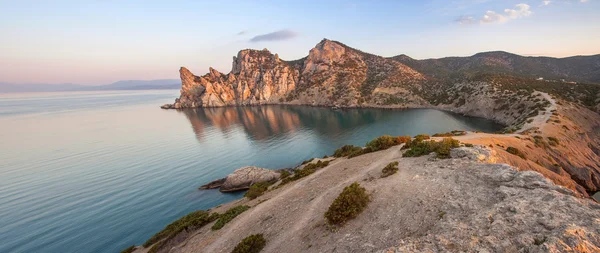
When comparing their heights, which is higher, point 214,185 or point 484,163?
point 484,163

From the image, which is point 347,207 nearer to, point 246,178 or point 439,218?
point 439,218

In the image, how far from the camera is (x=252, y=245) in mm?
15914

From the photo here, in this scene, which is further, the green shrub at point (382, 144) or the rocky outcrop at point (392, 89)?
the rocky outcrop at point (392, 89)

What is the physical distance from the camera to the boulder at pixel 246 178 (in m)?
43.4

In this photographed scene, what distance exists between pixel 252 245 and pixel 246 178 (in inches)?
1153

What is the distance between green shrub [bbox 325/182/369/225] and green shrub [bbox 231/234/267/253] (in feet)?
15.7

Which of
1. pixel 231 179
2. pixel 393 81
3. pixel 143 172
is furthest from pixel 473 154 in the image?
pixel 393 81

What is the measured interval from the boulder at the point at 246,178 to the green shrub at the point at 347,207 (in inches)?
1174

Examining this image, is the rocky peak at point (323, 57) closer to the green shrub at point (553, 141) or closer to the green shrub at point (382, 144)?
the green shrub at point (553, 141)

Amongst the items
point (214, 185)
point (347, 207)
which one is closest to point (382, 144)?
point (347, 207)

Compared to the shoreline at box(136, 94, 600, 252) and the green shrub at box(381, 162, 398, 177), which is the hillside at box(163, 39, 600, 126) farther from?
the green shrub at box(381, 162, 398, 177)

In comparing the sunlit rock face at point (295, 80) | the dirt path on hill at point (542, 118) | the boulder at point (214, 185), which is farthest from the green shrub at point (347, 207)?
the sunlit rock face at point (295, 80)

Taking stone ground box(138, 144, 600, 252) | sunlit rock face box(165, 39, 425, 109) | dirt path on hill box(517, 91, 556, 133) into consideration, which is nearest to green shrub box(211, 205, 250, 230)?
stone ground box(138, 144, 600, 252)

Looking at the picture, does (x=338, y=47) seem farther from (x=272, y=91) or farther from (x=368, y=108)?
(x=368, y=108)
